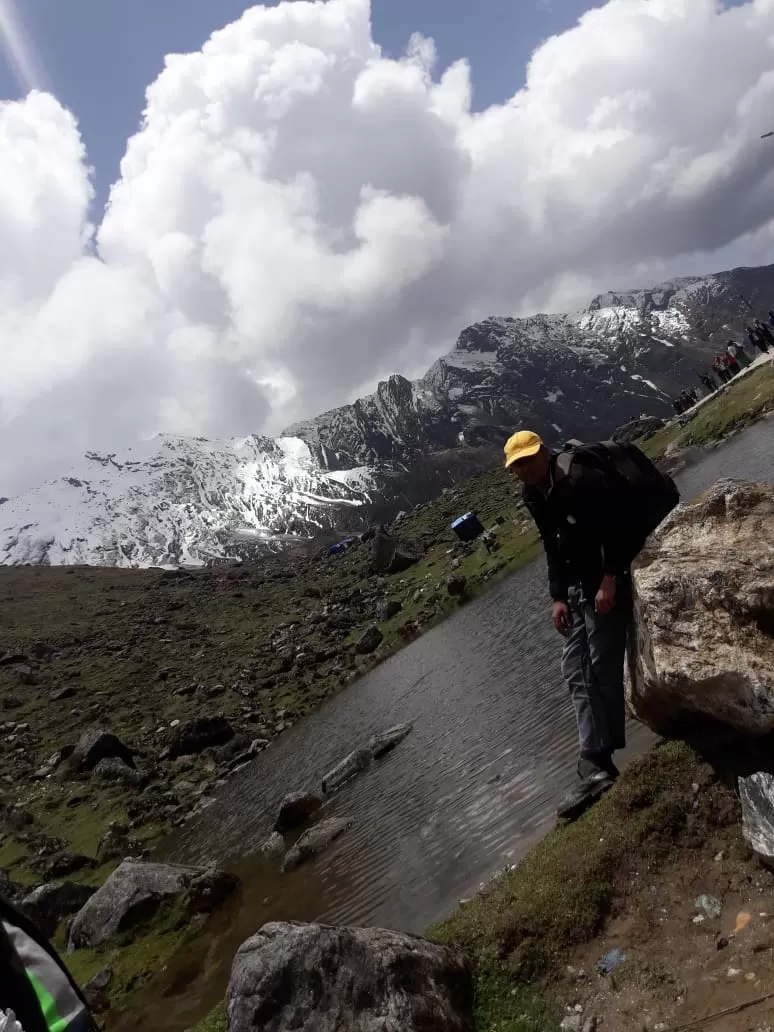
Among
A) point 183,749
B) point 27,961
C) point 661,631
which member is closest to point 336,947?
point 27,961

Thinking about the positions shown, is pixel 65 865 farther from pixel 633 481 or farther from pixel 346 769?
pixel 633 481

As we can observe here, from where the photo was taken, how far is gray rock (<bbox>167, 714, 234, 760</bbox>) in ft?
118

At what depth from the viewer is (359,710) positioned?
108 feet

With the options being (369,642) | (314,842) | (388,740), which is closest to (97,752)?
(369,642)

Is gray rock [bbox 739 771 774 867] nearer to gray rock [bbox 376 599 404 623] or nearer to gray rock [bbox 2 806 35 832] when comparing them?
gray rock [bbox 2 806 35 832]

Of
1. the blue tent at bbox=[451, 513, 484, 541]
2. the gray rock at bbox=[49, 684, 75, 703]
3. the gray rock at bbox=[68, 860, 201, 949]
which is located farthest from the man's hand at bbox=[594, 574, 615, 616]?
the blue tent at bbox=[451, 513, 484, 541]

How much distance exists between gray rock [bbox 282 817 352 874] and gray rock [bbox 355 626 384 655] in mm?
28119

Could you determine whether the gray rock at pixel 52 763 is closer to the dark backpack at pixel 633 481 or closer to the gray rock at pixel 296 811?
the gray rock at pixel 296 811

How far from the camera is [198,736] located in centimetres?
3619

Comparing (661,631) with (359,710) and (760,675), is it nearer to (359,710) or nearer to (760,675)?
(760,675)

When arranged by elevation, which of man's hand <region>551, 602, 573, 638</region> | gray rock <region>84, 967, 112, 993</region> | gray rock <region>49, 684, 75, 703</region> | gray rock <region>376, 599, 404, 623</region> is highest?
gray rock <region>49, 684, 75, 703</region>

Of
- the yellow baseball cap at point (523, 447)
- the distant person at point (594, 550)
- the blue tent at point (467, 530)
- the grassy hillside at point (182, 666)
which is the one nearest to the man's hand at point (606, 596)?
the distant person at point (594, 550)

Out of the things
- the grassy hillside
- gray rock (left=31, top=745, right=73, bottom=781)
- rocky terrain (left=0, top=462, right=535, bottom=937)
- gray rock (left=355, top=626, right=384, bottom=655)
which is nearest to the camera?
rocky terrain (left=0, top=462, right=535, bottom=937)

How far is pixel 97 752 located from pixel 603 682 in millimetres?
33989
